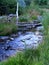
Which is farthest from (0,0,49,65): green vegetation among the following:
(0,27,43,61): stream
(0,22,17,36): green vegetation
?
(0,27,43,61): stream

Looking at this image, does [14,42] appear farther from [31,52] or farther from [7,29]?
[31,52]

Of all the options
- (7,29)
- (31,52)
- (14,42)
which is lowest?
(14,42)

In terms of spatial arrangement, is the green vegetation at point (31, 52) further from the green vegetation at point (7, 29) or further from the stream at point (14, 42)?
the stream at point (14, 42)

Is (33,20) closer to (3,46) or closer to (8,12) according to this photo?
(8,12)

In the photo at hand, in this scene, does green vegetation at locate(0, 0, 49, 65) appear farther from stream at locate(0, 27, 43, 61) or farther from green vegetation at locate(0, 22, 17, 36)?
stream at locate(0, 27, 43, 61)

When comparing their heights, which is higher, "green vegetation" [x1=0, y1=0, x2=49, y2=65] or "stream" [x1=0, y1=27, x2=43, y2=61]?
"green vegetation" [x1=0, y1=0, x2=49, y2=65]

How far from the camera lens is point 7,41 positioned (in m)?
10.2

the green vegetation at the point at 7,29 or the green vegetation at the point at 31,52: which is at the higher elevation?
the green vegetation at the point at 31,52

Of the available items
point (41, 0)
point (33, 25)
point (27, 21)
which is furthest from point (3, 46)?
point (41, 0)

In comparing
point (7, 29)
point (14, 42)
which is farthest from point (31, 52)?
point (7, 29)

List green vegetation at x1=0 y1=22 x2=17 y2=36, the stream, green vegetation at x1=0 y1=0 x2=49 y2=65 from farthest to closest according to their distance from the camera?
green vegetation at x1=0 y1=22 x2=17 y2=36
the stream
green vegetation at x1=0 y1=0 x2=49 y2=65

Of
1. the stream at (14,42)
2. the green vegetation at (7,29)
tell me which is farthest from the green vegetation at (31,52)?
the stream at (14,42)

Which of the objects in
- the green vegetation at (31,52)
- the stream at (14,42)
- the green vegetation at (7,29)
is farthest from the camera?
the green vegetation at (7,29)

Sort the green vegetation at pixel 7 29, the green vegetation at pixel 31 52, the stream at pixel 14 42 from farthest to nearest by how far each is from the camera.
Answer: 1. the green vegetation at pixel 7 29
2. the stream at pixel 14 42
3. the green vegetation at pixel 31 52
